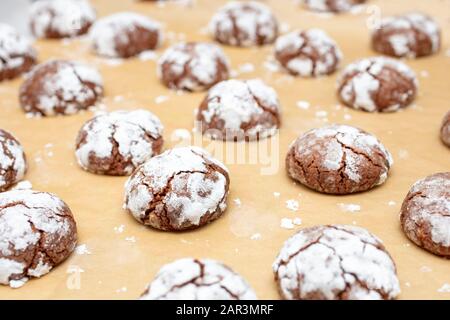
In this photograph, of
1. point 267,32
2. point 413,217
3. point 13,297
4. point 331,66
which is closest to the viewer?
point 13,297

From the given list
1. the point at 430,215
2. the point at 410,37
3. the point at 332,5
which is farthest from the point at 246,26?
the point at 430,215

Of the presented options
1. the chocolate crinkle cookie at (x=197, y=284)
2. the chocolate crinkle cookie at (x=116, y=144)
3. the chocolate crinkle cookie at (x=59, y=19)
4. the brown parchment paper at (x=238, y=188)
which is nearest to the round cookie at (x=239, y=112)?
the brown parchment paper at (x=238, y=188)

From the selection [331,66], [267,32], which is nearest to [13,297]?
[331,66]

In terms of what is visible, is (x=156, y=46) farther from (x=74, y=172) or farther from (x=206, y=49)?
(x=74, y=172)

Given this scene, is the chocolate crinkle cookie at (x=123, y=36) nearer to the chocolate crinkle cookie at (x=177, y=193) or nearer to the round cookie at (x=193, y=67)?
the round cookie at (x=193, y=67)

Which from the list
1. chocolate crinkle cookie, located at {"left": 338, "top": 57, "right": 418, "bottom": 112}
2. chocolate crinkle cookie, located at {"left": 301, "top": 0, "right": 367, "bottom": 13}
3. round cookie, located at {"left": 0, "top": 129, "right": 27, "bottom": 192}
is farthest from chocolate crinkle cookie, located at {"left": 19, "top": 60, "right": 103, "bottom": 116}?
chocolate crinkle cookie, located at {"left": 301, "top": 0, "right": 367, "bottom": 13}

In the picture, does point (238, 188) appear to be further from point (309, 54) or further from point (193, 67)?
point (309, 54)
